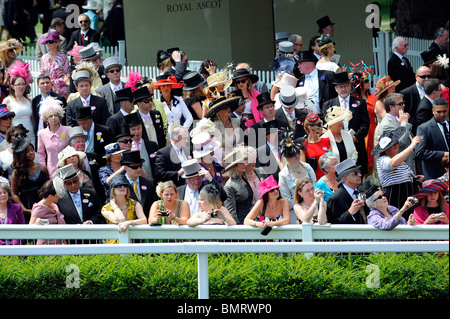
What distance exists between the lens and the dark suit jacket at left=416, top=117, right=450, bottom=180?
903 cm

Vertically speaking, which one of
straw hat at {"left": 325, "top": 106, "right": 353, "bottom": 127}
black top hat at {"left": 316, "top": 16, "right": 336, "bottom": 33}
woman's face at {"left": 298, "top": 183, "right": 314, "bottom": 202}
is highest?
black top hat at {"left": 316, "top": 16, "right": 336, "bottom": 33}

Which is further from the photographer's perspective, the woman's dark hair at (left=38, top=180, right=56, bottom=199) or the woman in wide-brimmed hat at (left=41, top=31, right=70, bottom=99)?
the woman in wide-brimmed hat at (left=41, top=31, right=70, bottom=99)

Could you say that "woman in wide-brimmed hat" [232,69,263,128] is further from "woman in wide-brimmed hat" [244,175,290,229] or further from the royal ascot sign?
the royal ascot sign

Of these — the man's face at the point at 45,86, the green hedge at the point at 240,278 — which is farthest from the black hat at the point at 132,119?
the green hedge at the point at 240,278

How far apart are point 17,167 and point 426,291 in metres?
4.93

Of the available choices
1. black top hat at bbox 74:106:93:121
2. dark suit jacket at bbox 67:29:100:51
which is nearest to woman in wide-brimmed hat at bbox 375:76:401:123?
black top hat at bbox 74:106:93:121

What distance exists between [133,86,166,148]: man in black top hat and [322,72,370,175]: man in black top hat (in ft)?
6.45

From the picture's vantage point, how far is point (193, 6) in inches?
691

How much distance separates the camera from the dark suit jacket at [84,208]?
9336 millimetres

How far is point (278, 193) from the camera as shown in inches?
354

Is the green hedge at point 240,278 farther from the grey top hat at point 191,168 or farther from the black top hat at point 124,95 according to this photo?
the black top hat at point 124,95

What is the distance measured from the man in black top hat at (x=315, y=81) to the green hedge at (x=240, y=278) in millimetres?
4673
